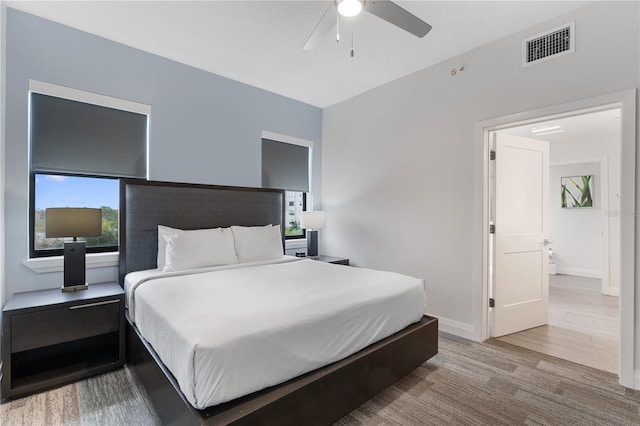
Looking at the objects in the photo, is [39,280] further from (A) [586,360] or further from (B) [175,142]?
(A) [586,360]

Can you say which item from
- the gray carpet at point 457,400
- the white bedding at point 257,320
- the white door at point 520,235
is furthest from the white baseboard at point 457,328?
the white bedding at point 257,320

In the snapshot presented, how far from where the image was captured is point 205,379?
131 centimetres

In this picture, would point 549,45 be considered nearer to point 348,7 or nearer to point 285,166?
point 348,7

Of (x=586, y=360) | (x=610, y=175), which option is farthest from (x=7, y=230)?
(x=610, y=175)

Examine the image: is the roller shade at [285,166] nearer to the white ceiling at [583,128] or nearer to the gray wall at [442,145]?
the gray wall at [442,145]

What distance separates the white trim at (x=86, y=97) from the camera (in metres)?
2.58

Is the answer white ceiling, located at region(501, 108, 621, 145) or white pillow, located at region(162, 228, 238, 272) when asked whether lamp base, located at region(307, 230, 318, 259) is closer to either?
white pillow, located at region(162, 228, 238, 272)

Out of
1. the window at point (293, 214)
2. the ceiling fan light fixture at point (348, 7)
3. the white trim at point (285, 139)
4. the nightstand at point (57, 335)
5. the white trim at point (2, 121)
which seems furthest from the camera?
the window at point (293, 214)

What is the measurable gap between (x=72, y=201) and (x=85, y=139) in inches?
23.1

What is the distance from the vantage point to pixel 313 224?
4.16m

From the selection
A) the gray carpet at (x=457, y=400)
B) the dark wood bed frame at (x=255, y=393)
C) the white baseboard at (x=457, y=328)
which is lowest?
the gray carpet at (x=457, y=400)

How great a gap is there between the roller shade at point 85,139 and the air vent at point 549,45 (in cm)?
372

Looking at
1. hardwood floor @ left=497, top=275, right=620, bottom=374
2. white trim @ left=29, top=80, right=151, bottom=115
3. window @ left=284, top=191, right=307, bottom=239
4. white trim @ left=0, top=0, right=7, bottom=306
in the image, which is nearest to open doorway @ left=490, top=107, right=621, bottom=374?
hardwood floor @ left=497, top=275, right=620, bottom=374

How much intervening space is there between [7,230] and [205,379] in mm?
2373
